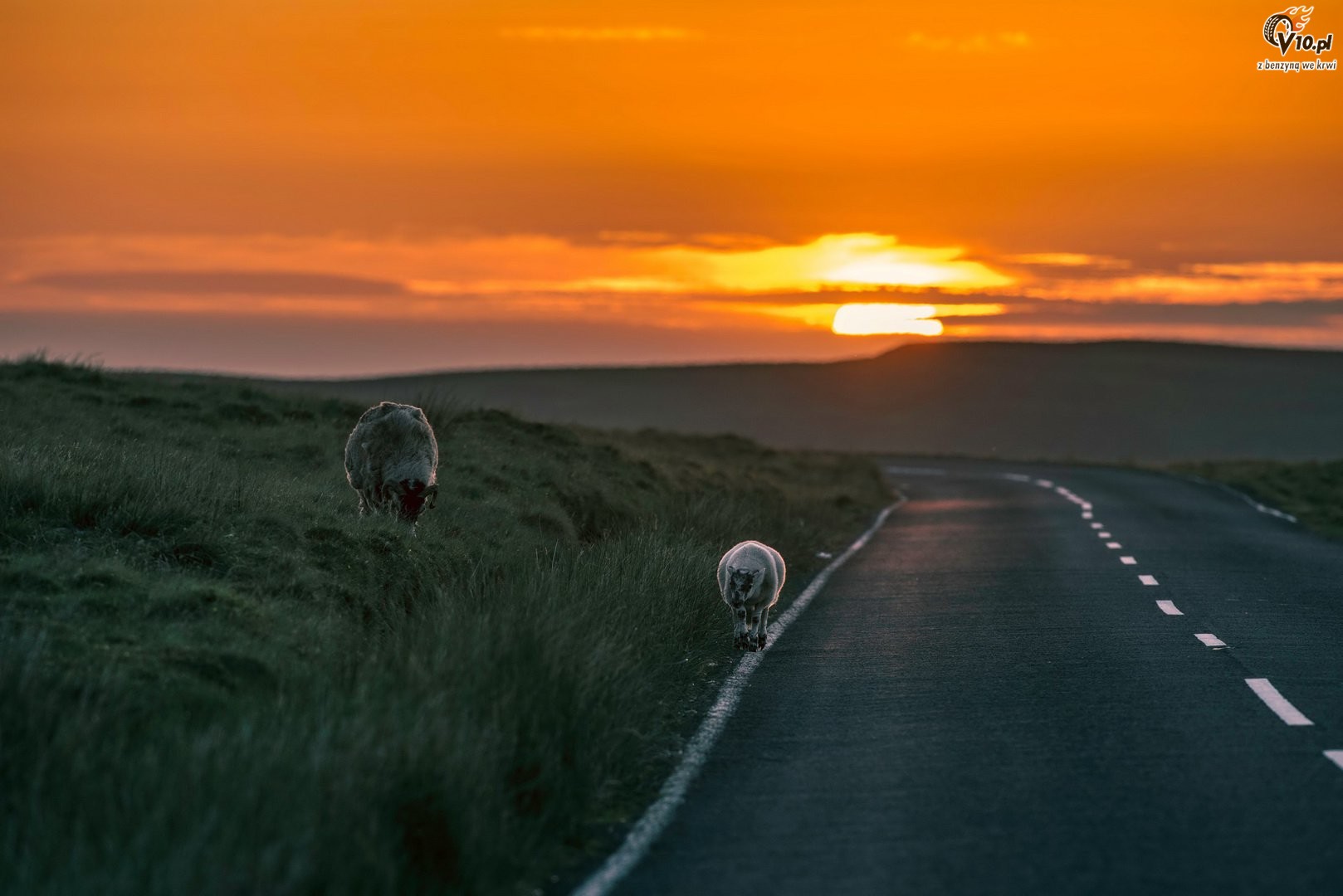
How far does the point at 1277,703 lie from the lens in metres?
10.9

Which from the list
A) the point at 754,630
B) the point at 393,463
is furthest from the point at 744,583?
the point at 393,463

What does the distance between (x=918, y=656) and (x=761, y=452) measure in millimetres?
42048

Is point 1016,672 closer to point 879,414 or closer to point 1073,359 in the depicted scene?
point 879,414

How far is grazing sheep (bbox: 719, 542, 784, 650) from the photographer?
13.9 meters

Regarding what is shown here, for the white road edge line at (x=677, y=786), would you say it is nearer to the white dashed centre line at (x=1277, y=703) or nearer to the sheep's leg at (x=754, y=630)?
the sheep's leg at (x=754, y=630)

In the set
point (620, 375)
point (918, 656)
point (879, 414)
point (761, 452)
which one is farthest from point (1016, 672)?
point (620, 375)

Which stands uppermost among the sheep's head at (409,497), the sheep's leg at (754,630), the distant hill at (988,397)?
the distant hill at (988,397)

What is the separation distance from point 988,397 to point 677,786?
541 feet

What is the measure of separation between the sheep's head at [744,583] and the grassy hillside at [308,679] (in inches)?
20.0

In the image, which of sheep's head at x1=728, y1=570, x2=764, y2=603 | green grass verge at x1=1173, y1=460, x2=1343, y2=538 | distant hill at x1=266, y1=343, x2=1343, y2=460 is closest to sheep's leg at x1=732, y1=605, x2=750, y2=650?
sheep's head at x1=728, y1=570, x2=764, y2=603

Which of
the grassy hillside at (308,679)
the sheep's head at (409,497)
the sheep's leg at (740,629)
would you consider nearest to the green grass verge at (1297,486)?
the sheep's leg at (740,629)

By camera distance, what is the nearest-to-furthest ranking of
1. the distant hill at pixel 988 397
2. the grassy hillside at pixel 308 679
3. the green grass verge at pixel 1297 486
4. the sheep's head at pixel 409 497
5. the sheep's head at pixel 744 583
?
the grassy hillside at pixel 308 679 < the sheep's head at pixel 744 583 < the sheep's head at pixel 409 497 < the green grass verge at pixel 1297 486 < the distant hill at pixel 988 397

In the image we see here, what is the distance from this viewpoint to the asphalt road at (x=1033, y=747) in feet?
23.3

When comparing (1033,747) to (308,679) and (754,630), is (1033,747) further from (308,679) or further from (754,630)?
(754,630)
